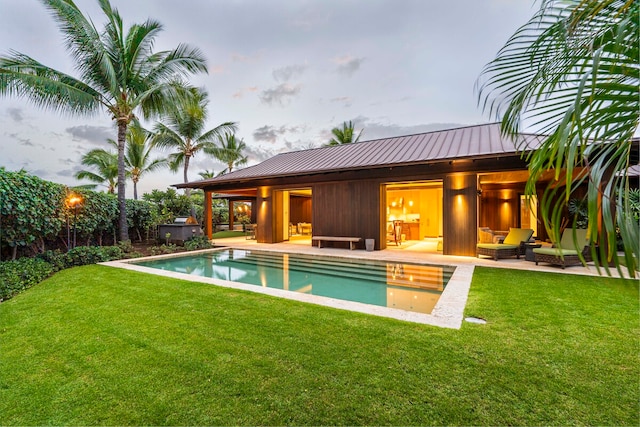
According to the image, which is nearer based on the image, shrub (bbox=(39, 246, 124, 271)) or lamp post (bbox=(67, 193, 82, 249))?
shrub (bbox=(39, 246, 124, 271))

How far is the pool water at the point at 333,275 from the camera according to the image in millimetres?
5160

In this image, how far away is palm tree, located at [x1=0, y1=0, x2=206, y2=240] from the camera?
7582mm

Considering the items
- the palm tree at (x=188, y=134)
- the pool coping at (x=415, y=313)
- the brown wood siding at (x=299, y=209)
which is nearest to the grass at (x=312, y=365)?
the pool coping at (x=415, y=313)

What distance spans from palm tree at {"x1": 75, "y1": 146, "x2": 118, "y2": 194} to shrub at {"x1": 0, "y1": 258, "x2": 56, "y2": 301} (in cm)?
1988

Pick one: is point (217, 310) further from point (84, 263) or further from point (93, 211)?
point (93, 211)

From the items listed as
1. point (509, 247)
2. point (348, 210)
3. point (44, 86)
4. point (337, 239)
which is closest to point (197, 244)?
point (337, 239)

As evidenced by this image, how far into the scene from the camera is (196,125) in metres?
18.4

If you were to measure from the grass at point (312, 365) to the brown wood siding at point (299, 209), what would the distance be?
15.4 meters

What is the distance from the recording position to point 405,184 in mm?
11133

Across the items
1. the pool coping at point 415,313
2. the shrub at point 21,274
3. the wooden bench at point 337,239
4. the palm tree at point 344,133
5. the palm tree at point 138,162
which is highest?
the palm tree at point 344,133

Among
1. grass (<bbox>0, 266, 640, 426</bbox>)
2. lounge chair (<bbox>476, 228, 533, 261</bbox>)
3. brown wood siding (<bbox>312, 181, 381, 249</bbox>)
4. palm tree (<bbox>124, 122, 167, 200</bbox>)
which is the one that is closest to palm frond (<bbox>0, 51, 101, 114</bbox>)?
grass (<bbox>0, 266, 640, 426</bbox>)

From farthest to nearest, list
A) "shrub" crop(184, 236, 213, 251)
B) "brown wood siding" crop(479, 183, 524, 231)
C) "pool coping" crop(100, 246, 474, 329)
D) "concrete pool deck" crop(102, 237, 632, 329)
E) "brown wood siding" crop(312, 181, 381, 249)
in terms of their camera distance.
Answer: "brown wood siding" crop(479, 183, 524, 231) < "shrub" crop(184, 236, 213, 251) < "brown wood siding" crop(312, 181, 381, 249) < "concrete pool deck" crop(102, 237, 632, 329) < "pool coping" crop(100, 246, 474, 329)

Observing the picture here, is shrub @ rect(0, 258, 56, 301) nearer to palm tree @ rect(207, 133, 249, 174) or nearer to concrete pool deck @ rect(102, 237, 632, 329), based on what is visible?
concrete pool deck @ rect(102, 237, 632, 329)

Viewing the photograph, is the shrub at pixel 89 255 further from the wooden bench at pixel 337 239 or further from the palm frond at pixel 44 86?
the wooden bench at pixel 337 239
